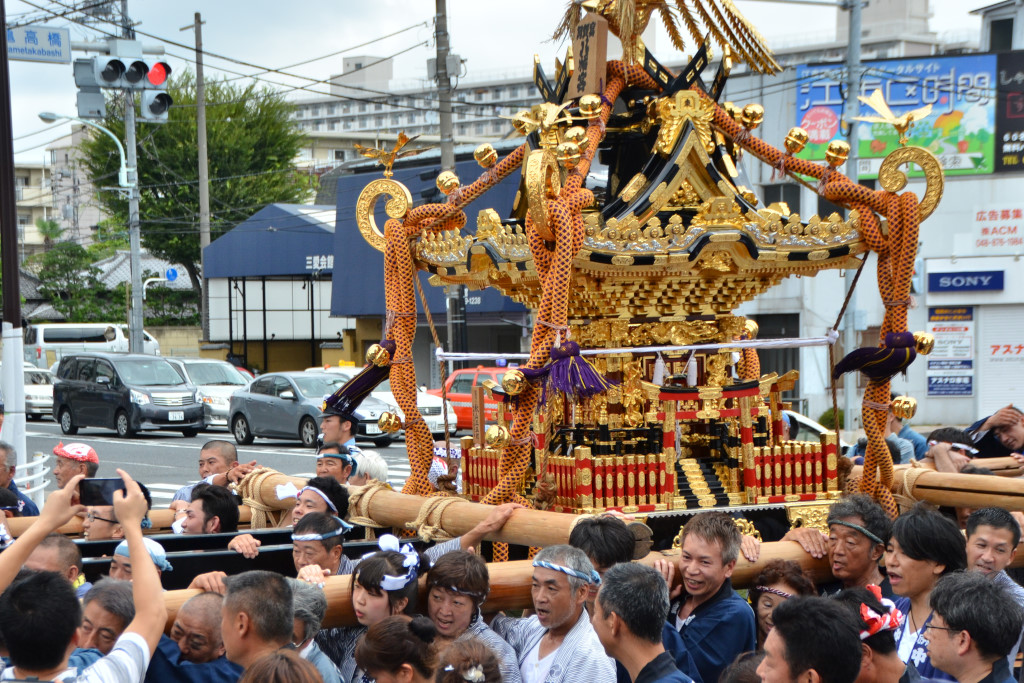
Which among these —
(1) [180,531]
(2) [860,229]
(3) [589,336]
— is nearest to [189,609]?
(1) [180,531]

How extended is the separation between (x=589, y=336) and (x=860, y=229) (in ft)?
5.37

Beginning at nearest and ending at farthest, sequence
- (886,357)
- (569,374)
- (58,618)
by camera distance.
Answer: (58,618) → (569,374) → (886,357)

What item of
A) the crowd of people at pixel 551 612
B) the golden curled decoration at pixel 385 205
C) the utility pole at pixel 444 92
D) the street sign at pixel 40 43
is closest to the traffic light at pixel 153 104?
the utility pole at pixel 444 92

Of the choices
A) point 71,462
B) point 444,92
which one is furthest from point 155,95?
point 71,462

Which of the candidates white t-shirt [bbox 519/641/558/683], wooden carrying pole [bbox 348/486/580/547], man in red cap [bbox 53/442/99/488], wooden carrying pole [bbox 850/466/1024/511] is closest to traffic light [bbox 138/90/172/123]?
man in red cap [bbox 53/442/99/488]

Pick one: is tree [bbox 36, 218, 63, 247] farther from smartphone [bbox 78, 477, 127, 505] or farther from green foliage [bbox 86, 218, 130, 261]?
smartphone [bbox 78, 477, 127, 505]

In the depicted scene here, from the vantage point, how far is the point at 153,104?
17.3 m

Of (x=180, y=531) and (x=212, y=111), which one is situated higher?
(x=212, y=111)

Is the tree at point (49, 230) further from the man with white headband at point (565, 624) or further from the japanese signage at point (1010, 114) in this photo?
the man with white headband at point (565, 624)

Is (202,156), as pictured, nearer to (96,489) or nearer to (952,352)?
(952,352)

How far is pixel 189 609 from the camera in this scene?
3781 mm

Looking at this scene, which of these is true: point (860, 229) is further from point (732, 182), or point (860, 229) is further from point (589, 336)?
point (589, 336)

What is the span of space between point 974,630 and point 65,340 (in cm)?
3338

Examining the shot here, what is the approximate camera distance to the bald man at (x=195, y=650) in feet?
12.0
